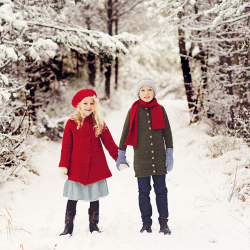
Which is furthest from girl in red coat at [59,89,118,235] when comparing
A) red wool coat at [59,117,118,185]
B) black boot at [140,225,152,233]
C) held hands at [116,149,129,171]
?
black boot at [140,225,152,233]

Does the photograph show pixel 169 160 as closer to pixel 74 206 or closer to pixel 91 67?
pixel 74 206

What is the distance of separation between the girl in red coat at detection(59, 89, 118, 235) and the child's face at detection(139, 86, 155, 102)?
2.07 feet

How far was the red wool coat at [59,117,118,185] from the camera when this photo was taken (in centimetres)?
340

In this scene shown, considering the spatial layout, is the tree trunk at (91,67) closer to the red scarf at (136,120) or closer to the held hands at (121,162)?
the red scarf at (136,120)

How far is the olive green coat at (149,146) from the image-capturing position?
Result: 11.2ft

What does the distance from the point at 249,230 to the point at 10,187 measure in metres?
3.97

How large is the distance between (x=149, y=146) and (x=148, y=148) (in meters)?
0.03

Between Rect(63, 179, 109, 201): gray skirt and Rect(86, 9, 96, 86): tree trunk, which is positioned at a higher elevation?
Rect(86, 9, 96, 86): tree trunk

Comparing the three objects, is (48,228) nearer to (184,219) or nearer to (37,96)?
(184,219)

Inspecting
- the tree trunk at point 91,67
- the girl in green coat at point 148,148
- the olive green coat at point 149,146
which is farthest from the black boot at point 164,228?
the tree trunk at point 91,67

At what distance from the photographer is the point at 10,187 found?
4945 mm

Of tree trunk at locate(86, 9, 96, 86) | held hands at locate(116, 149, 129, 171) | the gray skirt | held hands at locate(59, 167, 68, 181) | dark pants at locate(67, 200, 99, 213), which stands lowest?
dark pants at locate(67, 200, 99, 213)

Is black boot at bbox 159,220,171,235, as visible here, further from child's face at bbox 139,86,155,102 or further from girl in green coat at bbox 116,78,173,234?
child's face at bbox 139,86,155,102

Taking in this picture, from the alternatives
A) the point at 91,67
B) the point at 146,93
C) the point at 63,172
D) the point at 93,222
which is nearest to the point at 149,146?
the point at 146,93
